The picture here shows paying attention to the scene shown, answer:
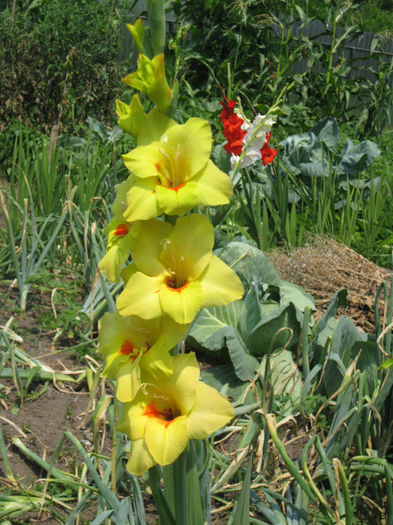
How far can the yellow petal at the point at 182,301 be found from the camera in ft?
2.91

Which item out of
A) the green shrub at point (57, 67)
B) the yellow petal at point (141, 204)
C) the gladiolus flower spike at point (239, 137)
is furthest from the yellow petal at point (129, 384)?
the green shrub at point (57, 67)

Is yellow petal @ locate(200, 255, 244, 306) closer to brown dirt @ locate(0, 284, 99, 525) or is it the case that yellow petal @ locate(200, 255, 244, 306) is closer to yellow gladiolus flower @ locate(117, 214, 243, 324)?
yellow gladiolus flower @ locate(117, 214, 243, 324)

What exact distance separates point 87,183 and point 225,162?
28.2 inches

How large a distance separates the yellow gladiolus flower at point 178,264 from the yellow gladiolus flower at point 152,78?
194 millimetres

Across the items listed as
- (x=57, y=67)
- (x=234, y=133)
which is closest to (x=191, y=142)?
(x=234, y=133)

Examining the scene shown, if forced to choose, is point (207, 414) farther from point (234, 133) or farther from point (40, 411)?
point (234, 133)

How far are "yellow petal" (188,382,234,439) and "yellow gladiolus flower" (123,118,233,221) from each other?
0.98 feet

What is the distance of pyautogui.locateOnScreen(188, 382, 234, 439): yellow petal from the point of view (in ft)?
3.07

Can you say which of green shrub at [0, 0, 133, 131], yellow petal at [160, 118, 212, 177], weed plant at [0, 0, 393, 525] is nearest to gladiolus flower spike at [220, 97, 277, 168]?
weed plant at [0, 0, 393, 525]

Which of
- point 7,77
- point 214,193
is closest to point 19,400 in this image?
point 214,193

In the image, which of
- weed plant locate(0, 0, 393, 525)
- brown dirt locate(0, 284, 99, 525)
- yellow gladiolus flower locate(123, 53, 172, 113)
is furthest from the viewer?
brown dirt locate(0, 284, 99, 525)

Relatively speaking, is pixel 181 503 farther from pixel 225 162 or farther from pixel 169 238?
pixel 225 162

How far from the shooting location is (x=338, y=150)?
415 cm

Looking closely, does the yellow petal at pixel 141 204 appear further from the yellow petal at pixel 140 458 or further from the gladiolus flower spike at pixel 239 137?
the gladiolus flower spike at pixel 239 137
